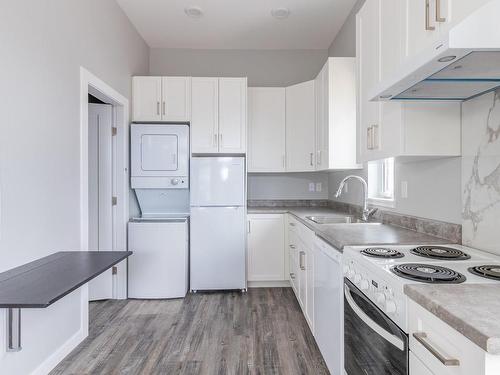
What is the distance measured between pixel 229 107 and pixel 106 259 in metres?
2.11

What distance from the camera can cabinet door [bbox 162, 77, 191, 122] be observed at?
330 centimetres

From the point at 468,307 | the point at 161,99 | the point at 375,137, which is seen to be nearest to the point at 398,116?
the point at 375,137

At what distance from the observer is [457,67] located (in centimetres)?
108

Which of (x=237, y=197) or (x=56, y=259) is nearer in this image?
(x=56, y=259)

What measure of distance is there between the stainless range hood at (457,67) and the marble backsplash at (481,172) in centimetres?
9

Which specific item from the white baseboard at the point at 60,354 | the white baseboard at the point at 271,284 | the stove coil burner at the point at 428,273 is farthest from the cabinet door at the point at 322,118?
the white baseboard at the point at 60,354

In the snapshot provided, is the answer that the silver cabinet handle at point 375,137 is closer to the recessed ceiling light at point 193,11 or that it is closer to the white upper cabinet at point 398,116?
the white upper cabinet at point 398,116

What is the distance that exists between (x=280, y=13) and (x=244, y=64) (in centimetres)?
94

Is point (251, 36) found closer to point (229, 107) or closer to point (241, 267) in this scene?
point (229, 107)

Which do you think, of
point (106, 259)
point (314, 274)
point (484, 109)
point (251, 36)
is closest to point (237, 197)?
point (314, 274)

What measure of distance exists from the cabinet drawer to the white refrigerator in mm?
2388

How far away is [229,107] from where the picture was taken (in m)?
3.33

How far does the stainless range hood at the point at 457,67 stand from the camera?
2.90 feet

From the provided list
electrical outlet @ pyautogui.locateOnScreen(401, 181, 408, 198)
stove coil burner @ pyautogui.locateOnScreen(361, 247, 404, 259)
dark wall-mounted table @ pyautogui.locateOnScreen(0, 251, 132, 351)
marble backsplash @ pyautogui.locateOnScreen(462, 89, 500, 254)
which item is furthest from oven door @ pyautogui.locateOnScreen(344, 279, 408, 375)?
dark wall-mounted table @ pyautogui.locateOnScreen(0, 251, 132, 351)
